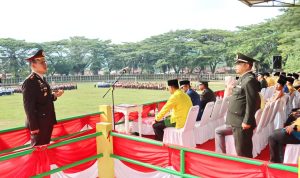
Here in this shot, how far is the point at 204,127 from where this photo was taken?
6.25m

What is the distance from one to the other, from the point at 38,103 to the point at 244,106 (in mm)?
2793

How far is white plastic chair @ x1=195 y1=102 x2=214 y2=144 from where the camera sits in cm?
600

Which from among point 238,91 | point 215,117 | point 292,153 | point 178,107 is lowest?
point 292,153

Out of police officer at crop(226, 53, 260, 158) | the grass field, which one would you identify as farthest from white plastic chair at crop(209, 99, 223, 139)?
the grass field

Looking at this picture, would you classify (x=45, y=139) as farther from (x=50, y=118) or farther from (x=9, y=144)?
(x=9, y=144)

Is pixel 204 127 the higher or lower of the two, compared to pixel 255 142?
higher

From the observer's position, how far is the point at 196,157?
9.34ft

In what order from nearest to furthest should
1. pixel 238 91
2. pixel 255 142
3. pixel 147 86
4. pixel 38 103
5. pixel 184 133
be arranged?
pixel 38 103 < pixel 238 91 < pixel 255 142 < pixel 184 133 < pixel 147 86

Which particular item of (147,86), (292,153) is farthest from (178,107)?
(147,86)

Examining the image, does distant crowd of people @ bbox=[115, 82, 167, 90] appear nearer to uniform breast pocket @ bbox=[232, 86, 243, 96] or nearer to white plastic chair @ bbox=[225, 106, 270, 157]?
white plastic chair @ bbox=[225, 106, 270, 157]

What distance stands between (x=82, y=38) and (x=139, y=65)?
16.2 meters

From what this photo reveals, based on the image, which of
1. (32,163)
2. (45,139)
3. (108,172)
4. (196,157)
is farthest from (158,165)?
(45,139)

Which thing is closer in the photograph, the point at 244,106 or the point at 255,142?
the point at 244,106

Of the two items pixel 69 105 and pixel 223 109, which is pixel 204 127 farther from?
pixel 69 105
